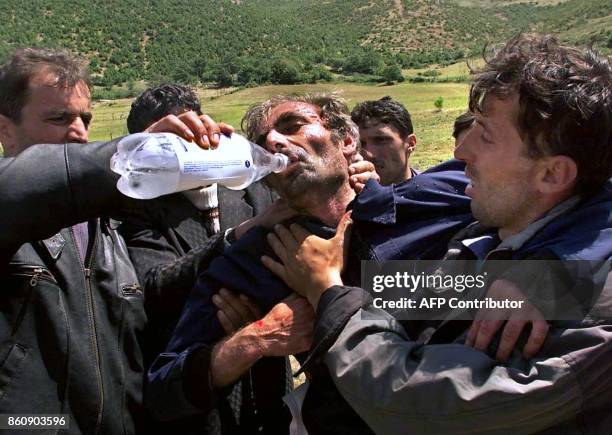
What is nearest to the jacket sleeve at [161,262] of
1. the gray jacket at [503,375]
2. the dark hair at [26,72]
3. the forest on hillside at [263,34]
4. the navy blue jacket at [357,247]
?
the navy blue jacket at [357,247]

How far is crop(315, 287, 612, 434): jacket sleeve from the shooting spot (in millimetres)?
1525

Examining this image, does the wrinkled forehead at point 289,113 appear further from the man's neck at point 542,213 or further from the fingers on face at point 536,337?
the fingers on face at point 536,337

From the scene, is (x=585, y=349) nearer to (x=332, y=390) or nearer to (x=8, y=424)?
(x=332, y=390)

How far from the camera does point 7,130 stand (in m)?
2.65

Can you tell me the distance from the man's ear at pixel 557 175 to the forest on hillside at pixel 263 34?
7926 cm

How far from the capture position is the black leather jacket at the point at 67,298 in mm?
1653

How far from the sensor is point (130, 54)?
338ft

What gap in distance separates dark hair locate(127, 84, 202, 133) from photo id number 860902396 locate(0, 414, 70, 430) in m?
2.14

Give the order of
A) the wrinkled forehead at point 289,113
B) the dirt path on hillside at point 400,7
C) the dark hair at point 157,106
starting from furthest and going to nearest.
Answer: the dirt path on hillside at point 400,7 → the dark hair at point 157,106 → the wrinkled forehead at point 289,113


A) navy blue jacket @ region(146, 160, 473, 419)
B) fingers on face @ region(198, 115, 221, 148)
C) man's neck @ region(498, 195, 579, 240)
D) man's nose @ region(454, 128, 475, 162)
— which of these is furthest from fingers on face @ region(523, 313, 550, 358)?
fingers on face @ region(198, 115, 221, 148)

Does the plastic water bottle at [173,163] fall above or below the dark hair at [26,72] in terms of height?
below

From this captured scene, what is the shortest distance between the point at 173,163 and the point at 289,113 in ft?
3.31

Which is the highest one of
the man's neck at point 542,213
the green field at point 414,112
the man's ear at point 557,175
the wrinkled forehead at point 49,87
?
the wrinkled forehead at point 49,87

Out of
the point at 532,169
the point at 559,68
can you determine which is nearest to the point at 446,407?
the point at 532,169
